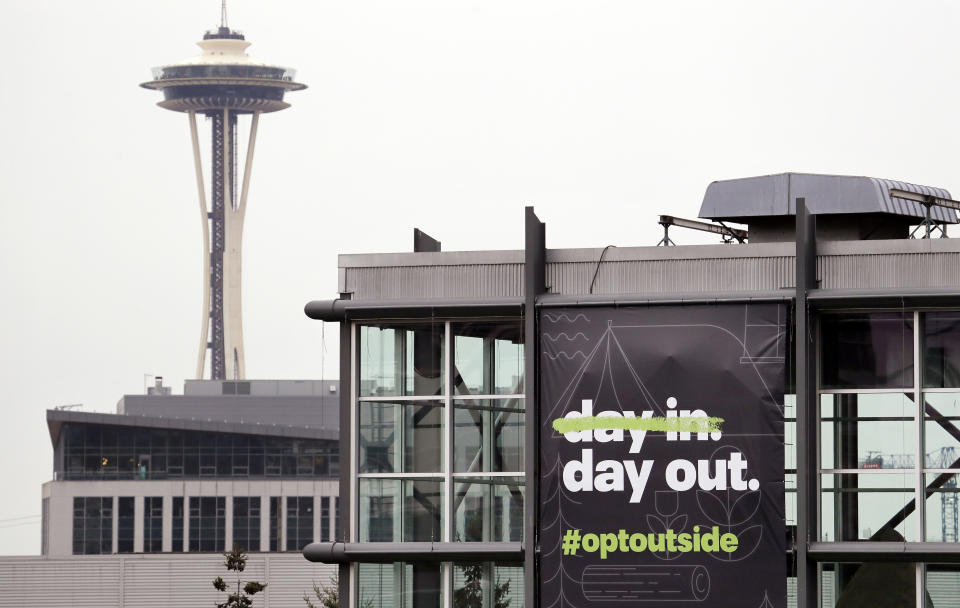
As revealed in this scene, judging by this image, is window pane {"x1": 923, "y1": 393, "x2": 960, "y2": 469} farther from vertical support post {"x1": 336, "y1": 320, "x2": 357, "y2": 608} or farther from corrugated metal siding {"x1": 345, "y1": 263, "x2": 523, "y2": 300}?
vertical support post {"x1": 336, "y1": 320, "x2": 357, "y2": 608}

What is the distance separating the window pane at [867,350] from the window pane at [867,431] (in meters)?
0.24

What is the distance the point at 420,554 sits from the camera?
32438 millimetres

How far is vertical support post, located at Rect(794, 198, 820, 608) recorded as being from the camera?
30.9 meters

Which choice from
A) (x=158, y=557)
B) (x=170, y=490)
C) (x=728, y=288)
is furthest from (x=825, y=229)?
(x=170, y=490)

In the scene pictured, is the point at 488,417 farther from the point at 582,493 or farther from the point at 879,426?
the point at 879,426

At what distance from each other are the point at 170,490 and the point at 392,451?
126 metres

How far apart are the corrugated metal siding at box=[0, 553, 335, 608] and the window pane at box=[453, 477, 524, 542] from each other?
63.4 meters

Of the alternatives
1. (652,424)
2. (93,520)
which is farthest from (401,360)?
(93,520)

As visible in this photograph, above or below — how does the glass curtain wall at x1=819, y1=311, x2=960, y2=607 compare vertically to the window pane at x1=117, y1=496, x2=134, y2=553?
above

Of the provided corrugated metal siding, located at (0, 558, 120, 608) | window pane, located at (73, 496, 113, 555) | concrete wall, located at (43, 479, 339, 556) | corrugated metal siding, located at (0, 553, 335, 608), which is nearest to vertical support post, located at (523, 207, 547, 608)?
corrugated metal siding, located at (0, 553, 335, 608)

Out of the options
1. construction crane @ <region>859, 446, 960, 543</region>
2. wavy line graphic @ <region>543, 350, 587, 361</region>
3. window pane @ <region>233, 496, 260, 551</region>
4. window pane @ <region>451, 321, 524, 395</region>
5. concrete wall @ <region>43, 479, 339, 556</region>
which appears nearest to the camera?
construction crane @ <region>859, 446, 960, 543</region>

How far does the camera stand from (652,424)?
105 ft

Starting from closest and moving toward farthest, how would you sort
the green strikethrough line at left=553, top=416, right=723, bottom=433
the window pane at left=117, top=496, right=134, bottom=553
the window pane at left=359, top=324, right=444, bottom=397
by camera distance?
the green strikethrough line at left=553, top=416, right=723, bottom=433 → the window pane at left=359, top=324, right=444, bottom=397 → the window pane at left=117, top=496, right=134, bottom=553

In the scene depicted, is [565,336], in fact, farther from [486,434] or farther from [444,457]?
[444,457]
